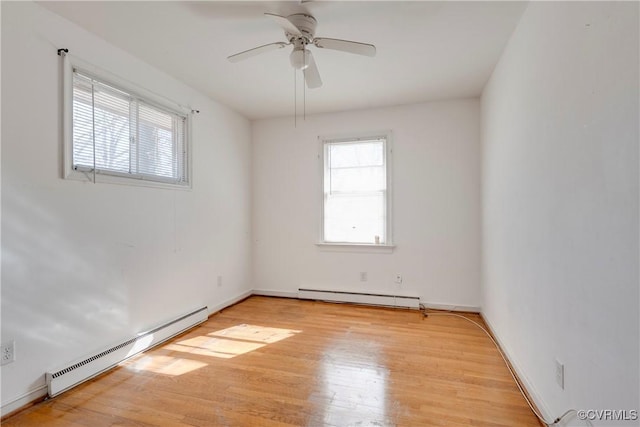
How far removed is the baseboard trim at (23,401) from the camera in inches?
72.6

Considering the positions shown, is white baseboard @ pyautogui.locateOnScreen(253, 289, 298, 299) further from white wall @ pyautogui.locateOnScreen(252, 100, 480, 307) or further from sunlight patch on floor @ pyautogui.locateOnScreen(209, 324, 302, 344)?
sunlight patch on floor @ pyautogui.locateOnScreen(209, 324, 302, 344)

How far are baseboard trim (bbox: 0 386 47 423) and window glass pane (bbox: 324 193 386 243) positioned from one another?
10.1 ft

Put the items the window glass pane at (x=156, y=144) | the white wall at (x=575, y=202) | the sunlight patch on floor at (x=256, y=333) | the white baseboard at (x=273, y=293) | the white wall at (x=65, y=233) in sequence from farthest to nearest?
the white baseboard at (x=273, y=293), the sunlight patch on floor at (x=256, y=333), the window glass pane at (x=156, y=144), the white wall at (x=65, y=233), the white wall at (x=575, y=202)

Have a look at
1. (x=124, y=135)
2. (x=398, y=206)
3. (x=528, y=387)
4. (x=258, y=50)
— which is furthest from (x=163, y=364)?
(x=398, y=206)

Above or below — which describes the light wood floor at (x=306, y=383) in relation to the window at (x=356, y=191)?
below

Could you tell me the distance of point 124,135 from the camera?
8.63 feet

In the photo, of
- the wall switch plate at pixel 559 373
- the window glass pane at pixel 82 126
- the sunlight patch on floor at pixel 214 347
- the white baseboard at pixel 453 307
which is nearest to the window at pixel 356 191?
the white baseboard at pixel 453 307

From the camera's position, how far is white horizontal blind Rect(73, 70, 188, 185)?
7.60 feet

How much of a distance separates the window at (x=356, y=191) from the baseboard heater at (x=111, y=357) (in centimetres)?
205

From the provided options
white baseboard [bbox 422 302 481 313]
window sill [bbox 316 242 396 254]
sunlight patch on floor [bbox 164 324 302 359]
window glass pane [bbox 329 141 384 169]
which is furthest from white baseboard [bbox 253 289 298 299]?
window glass pane [bbox 329 141 384 169]

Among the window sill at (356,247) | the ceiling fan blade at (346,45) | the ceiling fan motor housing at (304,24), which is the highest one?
the ceiling fan motor housing at (304,24)

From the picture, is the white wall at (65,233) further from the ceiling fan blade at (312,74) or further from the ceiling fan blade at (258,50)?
the ceiling fan blade at (312,74)

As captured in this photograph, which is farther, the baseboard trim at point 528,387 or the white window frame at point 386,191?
the white window frame at point 386,191

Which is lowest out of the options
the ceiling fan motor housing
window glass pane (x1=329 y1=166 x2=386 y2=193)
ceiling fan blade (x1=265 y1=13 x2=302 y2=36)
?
window glass pane (x1=329 y1=166 x2=386 y2=193)
